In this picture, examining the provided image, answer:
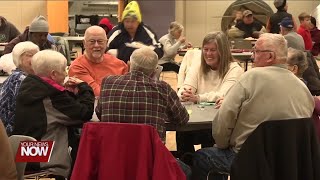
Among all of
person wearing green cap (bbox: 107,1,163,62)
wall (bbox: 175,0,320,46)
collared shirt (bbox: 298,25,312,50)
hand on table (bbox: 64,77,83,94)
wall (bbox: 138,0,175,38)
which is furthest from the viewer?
wall (bbox: 175,0,320,46)

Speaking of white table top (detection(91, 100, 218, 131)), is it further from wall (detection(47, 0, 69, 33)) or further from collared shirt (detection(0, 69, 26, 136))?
wall (detection(47, 0, 69, 33))

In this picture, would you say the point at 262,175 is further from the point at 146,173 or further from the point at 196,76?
the point at 196,76

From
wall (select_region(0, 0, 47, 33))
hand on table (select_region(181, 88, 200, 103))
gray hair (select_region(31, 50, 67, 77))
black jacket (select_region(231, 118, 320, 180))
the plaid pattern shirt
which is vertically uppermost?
wall (select_region(0, 0, 47, 33))

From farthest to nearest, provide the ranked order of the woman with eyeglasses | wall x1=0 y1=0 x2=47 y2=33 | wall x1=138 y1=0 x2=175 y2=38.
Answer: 1. wall x1=0 y1=0 x2=47 y2=33
2. wall x1=138 y1=0 x2=175 y2=38
3. the woman with eyeglasses

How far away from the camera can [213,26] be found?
1582cm

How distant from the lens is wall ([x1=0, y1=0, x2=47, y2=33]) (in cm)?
1440

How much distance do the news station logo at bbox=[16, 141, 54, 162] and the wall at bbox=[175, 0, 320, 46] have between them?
13.4 metres

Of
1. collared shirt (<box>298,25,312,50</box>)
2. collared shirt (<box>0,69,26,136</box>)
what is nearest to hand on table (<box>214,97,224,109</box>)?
collared shirt (<box>0,69,26,136</box>)

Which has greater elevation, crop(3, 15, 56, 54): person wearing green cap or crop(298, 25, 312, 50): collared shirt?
crop(3, 15, 56, 54): person wearing green cap

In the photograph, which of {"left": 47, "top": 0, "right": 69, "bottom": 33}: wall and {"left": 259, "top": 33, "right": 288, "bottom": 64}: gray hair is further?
{"left": 47, "top": 0, "right": 69, "bottom": 33}: wall

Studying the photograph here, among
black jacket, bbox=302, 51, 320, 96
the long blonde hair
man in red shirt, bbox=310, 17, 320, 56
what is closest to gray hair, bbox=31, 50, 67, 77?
the long blonde hair

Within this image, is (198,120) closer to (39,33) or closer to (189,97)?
(189,97)

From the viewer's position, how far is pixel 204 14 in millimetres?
15766

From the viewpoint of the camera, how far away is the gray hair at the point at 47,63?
10.1 feet
